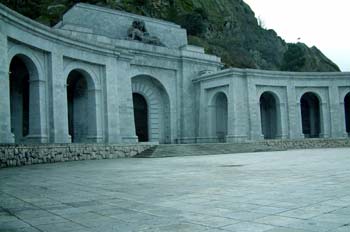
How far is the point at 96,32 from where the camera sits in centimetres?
3111

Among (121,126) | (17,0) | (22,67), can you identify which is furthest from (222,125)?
(17,0)

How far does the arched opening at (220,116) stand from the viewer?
3381 centimetres

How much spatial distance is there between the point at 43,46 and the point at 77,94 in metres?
6.66

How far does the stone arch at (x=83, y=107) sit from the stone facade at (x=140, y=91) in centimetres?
7

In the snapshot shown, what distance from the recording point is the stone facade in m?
21.5

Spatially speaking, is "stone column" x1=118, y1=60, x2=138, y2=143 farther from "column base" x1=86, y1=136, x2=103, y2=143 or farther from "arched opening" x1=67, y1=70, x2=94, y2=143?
"arched opening" x1=67, y1=70, x2=94, y2=143

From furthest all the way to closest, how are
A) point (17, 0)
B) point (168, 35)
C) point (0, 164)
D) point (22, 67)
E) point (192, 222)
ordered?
point (17, 0), point (168, 35), point (22, 67), point (0, 164), point (192, 222)

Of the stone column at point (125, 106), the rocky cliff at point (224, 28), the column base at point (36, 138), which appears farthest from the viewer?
the rocky cliff at point (224, 28)

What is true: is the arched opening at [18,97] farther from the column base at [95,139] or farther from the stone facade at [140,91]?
the column base at [95,139]

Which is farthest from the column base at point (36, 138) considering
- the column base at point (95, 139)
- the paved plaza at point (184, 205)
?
the paved plaza at point (184, 205)

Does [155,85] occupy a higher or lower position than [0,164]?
higher

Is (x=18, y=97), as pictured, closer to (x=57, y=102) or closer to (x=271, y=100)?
(x=57, y=102)

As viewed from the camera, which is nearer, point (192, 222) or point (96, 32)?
point (192, 222)

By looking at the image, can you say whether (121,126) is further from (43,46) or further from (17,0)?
(17,0)
